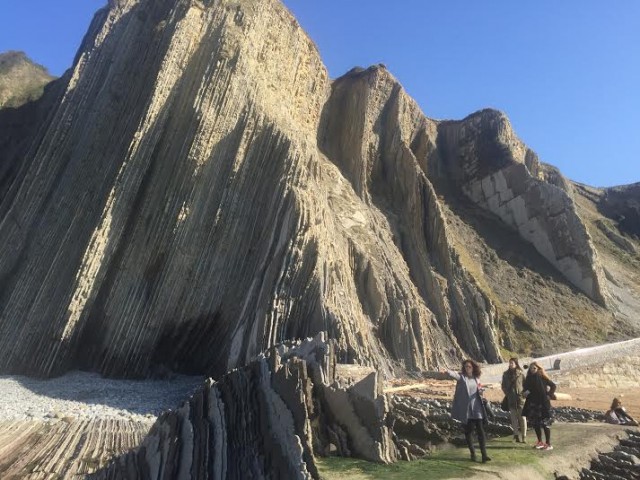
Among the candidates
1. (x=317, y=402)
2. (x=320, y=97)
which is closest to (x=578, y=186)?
(x=320, y=97)

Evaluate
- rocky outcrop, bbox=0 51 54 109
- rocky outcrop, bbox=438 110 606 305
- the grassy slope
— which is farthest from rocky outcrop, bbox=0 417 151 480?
rocky outcrop, bbox=438 110 606 305

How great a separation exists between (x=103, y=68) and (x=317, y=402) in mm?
20820

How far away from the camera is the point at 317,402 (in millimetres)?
8492

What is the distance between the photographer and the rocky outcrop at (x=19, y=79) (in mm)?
36469

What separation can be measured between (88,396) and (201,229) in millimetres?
7072

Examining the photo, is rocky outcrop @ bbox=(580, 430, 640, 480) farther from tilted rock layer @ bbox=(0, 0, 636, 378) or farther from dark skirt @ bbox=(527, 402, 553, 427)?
tilted rock layer @ bbox=(0, 0, 636, 378)

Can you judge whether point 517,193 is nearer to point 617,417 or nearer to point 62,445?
point 617,417

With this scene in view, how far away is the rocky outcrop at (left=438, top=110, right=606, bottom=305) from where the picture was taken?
3662 centimetres

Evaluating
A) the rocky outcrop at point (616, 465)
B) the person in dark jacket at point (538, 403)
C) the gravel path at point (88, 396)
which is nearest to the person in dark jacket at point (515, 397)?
the person in dark jacket at point (538, 403)

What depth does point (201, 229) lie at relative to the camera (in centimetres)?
2028

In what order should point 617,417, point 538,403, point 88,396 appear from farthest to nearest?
point 88,396, point 617,417, point 538,403

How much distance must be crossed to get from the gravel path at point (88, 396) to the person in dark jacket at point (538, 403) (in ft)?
28.4

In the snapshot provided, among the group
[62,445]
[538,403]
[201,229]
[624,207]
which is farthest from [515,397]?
[624,207]

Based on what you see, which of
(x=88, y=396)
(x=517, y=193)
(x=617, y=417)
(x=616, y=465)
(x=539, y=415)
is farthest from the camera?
(x=517, y=193)
